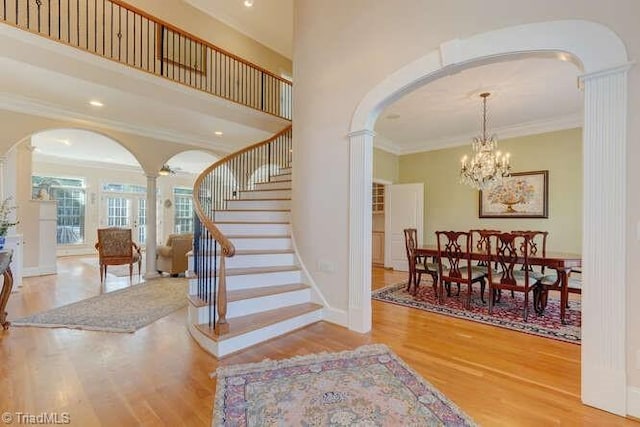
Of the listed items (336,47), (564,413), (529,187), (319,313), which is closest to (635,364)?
(564,413)

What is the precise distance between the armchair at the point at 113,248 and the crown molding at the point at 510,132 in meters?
5.85

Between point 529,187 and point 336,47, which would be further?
point 529,187

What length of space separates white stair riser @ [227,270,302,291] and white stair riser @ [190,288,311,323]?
23 centimetres

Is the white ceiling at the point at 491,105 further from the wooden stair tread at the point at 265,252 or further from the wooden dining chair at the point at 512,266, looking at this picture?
the wooden stair tread at the point at 265,252

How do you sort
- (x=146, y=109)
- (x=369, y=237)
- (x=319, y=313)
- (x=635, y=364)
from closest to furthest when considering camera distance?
(x=635, y=364), (x=369, y=237), (x=319, y=313), (x=146, y=109)

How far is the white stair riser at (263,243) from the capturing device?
380 centimetres

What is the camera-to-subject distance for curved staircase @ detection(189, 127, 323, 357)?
259 centimetres

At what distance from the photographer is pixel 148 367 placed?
233 centimetres

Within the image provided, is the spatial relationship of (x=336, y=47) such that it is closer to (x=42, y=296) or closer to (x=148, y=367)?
(x=148, y=367)

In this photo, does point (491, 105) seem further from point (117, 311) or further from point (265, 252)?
point (117, 311)

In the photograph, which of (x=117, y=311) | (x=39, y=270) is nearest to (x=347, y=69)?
(x=117, y=311)

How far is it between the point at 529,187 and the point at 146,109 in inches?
267

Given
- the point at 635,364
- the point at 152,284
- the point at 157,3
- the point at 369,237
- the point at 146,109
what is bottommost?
the point at 152,284

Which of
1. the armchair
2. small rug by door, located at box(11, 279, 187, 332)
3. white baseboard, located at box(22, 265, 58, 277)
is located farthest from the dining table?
white baseboard, located at box(22, 265, 58, 277)
